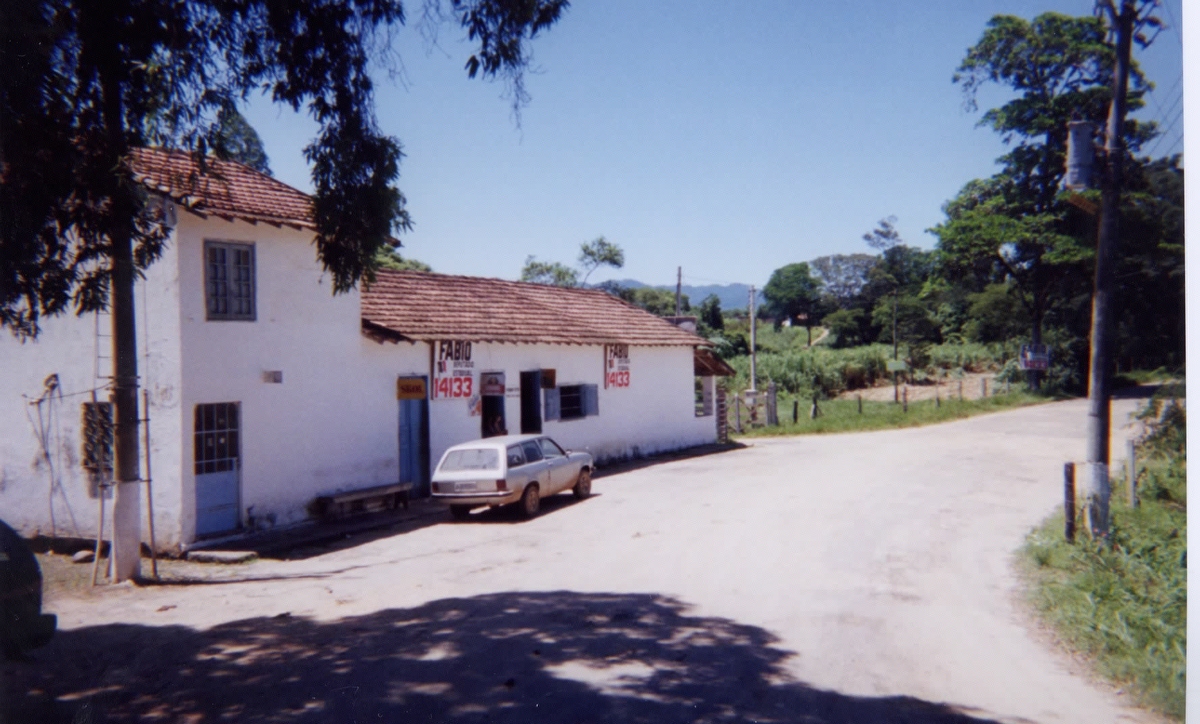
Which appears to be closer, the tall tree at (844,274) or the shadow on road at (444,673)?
the shadow on road at (444,673)

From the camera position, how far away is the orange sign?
53.4 ft

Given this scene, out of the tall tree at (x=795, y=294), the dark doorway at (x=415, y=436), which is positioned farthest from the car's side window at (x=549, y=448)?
the tall tree at (x=795, y=294)

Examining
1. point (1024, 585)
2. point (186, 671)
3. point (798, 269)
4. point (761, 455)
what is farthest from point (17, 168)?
point (798, 269)

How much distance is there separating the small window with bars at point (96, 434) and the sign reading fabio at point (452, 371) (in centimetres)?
617

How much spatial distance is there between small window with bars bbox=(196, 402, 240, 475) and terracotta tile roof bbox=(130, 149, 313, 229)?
9.83ft

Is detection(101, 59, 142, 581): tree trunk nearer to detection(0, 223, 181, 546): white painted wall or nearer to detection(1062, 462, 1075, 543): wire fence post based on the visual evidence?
detection(0, 223, 181, 546): white painted wall

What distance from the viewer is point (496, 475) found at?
13.8 meters

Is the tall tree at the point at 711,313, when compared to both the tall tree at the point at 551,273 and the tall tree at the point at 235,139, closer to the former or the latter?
the tall tree at the point at 551,273

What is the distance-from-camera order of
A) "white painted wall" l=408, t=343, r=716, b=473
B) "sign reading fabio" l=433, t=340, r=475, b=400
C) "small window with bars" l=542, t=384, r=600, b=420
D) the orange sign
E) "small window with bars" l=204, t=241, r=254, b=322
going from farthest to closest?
"small window with bars" l=542, t=384, r=600, b=420 < "white painted wall" l=408, t=343, r=716, b=473 < "sign reading fabio" l=433, t=340, r=475, b=400 < the orange sign < "small window with bars" l=204, t=241, r=254, b=322

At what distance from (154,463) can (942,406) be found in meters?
31.1

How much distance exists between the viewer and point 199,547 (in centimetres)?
1215

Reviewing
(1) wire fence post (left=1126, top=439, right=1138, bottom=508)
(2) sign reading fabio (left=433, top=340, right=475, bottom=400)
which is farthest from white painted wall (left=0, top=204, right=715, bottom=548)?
(1) wire fence post (left=1126, top=439, right=1138, bottom=508)

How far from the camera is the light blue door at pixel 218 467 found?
12422mm

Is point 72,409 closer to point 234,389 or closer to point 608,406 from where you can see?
point 234,389
